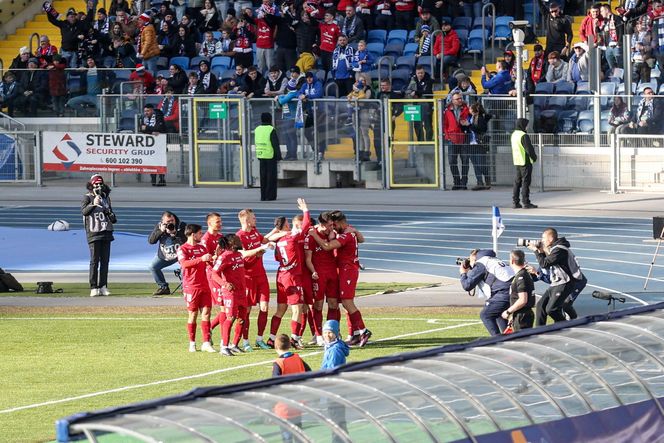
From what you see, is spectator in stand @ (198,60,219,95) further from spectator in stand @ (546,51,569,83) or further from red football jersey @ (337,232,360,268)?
red football jersey @ (337,232,360,268)

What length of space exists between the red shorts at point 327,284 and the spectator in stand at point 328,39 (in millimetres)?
18585

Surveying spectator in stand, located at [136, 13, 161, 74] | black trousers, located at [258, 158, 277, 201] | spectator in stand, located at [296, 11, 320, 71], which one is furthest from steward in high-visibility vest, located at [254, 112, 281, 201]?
spectator in stand, located at [136, 13, 161, 74]

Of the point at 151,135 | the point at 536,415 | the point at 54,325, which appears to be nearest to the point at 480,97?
the point at 151,135

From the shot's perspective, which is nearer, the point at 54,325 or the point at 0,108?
the point at 54,325

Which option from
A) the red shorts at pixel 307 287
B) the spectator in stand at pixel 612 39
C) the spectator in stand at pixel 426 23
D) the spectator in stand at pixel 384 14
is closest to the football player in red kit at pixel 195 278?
the red shorts at pixel 307 287

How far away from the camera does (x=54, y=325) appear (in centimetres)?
2109

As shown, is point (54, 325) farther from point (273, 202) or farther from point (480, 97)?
point (480, 97)

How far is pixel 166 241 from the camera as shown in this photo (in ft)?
72.5

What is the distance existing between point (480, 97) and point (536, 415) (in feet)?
72.7

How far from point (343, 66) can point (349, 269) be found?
17227 mm

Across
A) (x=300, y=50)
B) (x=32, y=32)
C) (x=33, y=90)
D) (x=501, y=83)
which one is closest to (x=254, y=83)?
(x=300, y=50)

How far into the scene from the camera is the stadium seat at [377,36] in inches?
1496

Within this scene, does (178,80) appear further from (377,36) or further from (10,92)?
(377,36)

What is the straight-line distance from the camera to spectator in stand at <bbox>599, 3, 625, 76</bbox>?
106 ft
